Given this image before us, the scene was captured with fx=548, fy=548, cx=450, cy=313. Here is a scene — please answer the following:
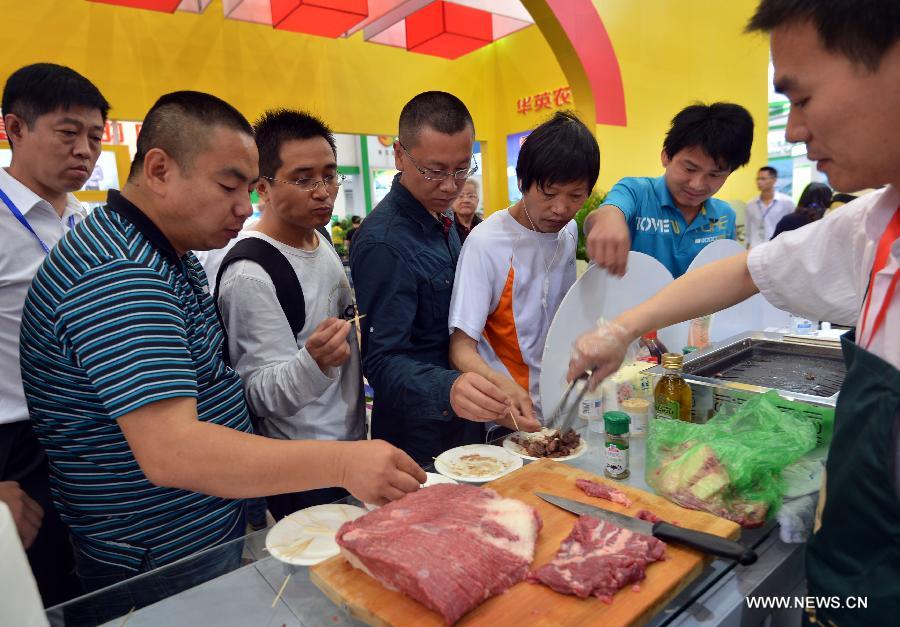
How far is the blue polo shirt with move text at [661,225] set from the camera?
2.71 m

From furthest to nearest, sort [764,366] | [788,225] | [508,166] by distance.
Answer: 1. [508,166]
2. [788,225]
3. [764,366]

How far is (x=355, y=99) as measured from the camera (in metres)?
9.39

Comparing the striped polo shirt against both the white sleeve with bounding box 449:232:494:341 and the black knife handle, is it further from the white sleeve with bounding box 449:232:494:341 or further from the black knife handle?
the black knife handle

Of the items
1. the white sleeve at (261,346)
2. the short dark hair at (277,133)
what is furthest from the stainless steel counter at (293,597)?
the short dark hair at (277,133)

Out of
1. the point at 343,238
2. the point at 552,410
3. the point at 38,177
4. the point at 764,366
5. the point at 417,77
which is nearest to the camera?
the point at 552,410

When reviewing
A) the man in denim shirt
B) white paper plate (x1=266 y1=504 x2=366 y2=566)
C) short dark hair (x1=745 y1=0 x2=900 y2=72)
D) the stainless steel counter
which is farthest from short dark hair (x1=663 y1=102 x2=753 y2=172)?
white paper plate (x1=266 y1=504 x2=366 y2=566)

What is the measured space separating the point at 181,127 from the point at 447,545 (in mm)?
1276

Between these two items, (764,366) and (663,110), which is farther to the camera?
(663,110)

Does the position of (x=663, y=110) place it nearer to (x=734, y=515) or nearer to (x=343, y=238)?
(x=343, y=238)

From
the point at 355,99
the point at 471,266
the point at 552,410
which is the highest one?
the point at 355,99

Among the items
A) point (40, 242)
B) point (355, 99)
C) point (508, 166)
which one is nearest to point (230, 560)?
point (40, 242)

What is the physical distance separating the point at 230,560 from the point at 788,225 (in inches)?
238

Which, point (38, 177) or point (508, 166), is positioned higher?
point (508, 166)

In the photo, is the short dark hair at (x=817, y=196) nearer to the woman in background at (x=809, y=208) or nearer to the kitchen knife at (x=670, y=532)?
the woman in background at (x=809, y=208)
